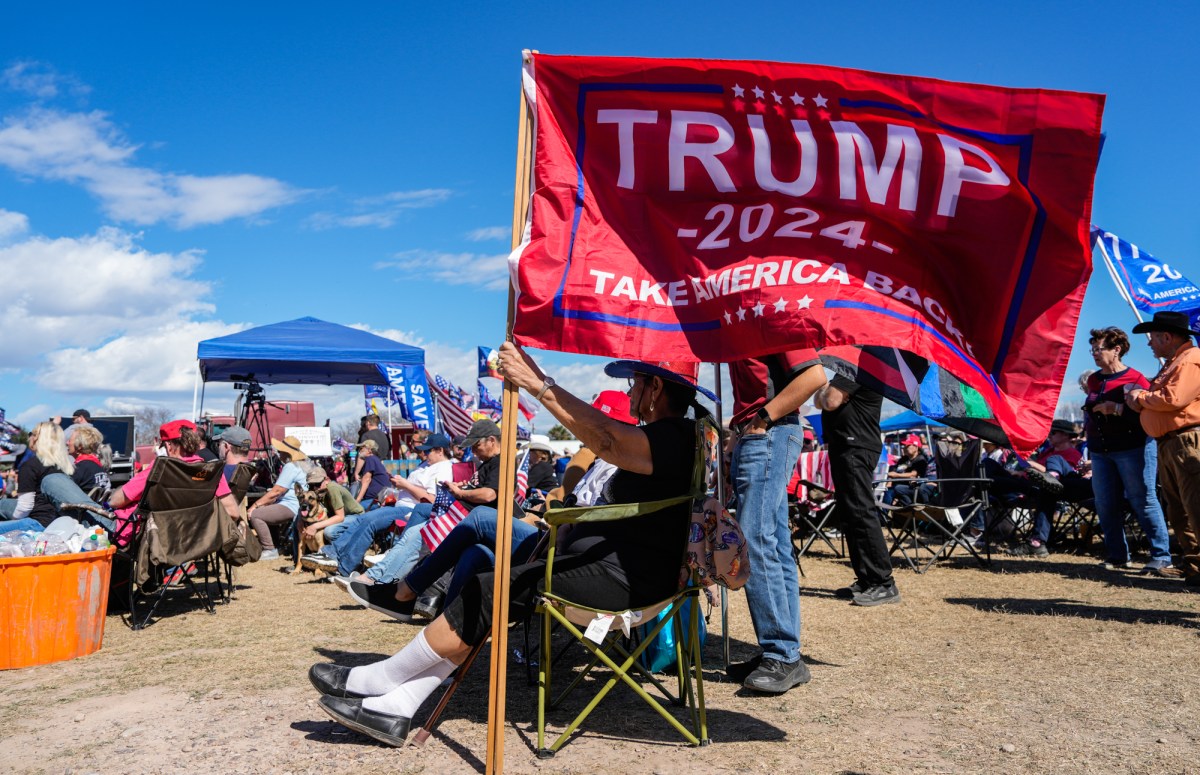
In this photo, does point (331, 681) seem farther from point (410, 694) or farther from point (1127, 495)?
point (1127, 495)

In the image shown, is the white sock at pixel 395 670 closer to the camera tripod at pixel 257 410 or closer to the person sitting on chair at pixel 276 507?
the person sitting on chair at pixel 276 507

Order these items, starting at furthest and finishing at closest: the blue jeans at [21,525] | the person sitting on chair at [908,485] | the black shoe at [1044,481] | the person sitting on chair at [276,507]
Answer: the person sitting on chair at [908,485]
the person sitting on chair at [276,507]
the black shoe at [1044,481]
the blue jeans at [21,525]

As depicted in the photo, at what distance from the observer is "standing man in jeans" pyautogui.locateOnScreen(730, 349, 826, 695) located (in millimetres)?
3988

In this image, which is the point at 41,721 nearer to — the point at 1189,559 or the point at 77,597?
the point at 77,597

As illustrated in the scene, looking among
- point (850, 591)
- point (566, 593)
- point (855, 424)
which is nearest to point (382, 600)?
point (566, 593)

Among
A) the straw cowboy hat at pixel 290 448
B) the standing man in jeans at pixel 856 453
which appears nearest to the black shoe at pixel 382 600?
the standing man in jeans at pixel 856 453

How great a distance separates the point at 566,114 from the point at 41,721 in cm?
340

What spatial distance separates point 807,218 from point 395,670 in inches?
93.7

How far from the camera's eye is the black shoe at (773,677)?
156 inches

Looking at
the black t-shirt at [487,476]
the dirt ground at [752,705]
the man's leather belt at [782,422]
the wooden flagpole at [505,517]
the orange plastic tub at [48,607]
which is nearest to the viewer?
the wooden flagpole at [505,517]

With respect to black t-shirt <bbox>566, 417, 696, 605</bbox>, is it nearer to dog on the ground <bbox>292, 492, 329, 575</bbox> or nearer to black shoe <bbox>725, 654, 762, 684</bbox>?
black shoe <bbox>725, 654, 762, 684</bbox>

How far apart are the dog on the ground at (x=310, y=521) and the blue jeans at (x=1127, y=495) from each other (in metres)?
7.79

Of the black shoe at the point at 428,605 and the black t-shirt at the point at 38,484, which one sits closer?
the black shoe at the point at 428,605

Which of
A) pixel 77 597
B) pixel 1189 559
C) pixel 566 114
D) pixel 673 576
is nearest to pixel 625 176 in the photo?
pixel 566 114
